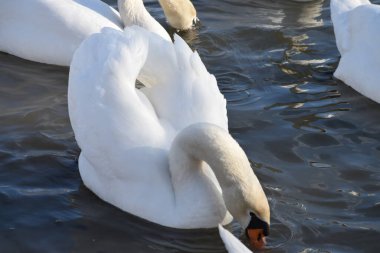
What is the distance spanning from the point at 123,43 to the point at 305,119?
203 centimetres

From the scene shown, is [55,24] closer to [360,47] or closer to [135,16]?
[135,16]

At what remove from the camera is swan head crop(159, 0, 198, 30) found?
11.2m

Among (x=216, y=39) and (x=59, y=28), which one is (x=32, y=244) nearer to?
(x=59, y=28)

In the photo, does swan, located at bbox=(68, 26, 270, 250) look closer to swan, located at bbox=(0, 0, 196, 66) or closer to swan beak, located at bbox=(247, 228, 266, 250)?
swan beak, located at bbox=(247, 228, 266, 250)

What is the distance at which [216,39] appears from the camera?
11.0 meters

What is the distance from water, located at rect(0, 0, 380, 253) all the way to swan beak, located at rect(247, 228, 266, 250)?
20cm

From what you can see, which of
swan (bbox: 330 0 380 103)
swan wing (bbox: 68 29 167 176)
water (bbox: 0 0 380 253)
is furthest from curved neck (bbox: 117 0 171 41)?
swan wing (bbox: 68 29 167 176)

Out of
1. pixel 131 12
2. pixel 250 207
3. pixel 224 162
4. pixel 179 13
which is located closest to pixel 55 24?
pixel 131 12

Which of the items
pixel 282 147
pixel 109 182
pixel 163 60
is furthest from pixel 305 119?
pixel 109 182

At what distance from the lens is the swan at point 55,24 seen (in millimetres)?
9906

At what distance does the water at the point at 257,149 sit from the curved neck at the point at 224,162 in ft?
1.42

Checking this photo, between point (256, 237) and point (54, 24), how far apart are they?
380 cm

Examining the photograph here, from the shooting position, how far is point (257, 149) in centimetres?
852

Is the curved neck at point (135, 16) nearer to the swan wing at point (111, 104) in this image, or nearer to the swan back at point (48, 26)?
the swan back at point (48, 26)
